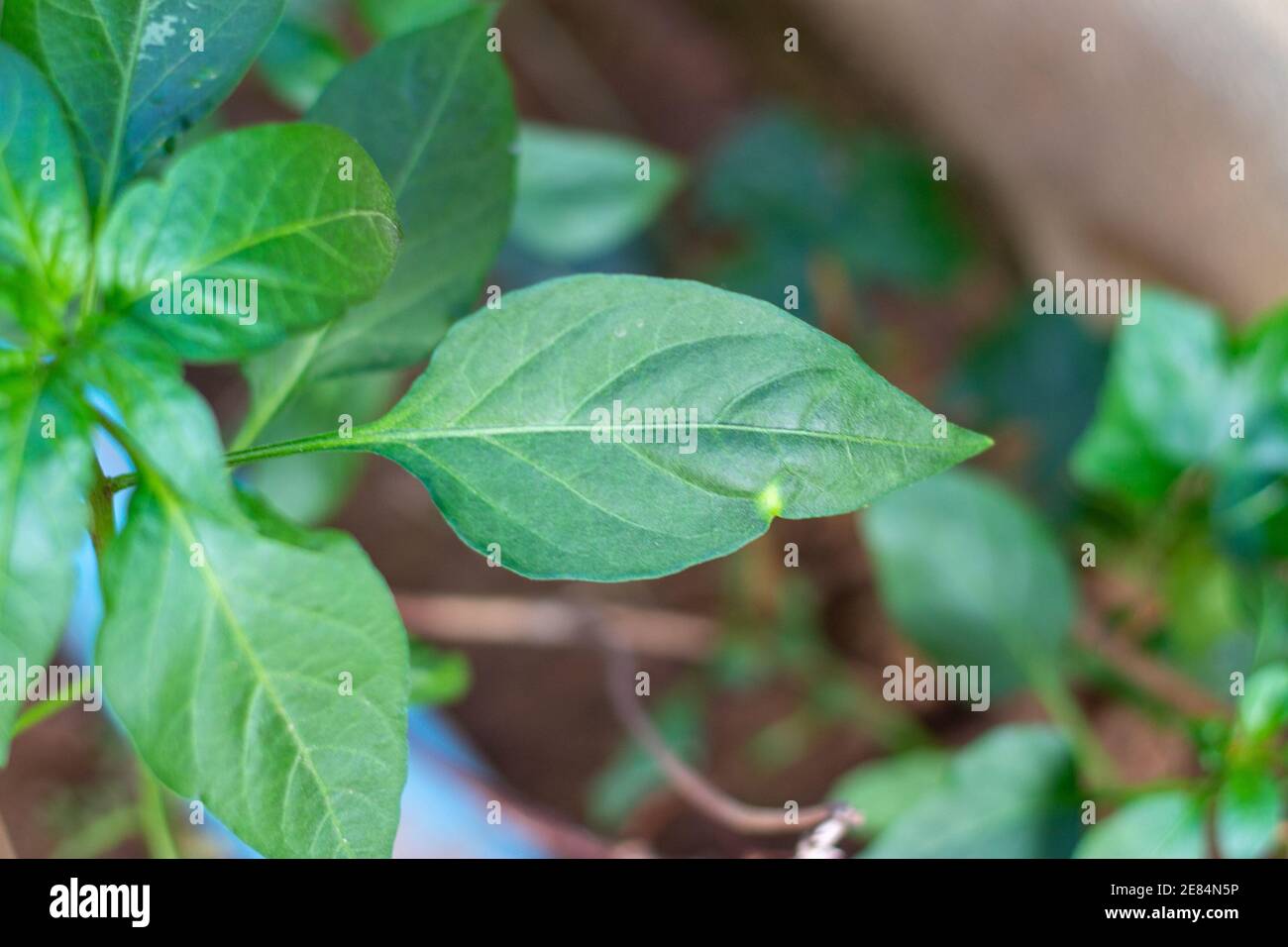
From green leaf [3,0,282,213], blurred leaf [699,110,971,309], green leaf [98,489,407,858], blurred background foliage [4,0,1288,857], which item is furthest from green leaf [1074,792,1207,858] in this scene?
green leaf [3,0,282,213]

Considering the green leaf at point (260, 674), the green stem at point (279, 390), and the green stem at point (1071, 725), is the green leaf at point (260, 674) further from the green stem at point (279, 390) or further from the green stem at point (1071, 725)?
the green stem at point (1071, 725)

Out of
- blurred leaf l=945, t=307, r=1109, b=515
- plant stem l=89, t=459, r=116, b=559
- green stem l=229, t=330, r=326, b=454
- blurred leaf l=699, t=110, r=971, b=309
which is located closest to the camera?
plant stem l=89, t=459, r=116, b=559

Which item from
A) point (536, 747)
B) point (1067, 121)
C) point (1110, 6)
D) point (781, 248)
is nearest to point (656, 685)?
point (536, 747)

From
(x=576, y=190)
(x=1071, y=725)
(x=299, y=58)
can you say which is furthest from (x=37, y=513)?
(x=1071, y=725)

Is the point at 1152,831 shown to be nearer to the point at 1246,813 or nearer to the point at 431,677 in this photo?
the point at 1246,813

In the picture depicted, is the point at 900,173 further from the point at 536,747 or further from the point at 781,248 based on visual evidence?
the point at 536,747

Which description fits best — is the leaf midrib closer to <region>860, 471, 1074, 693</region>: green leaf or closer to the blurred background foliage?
the blurred background foliage
